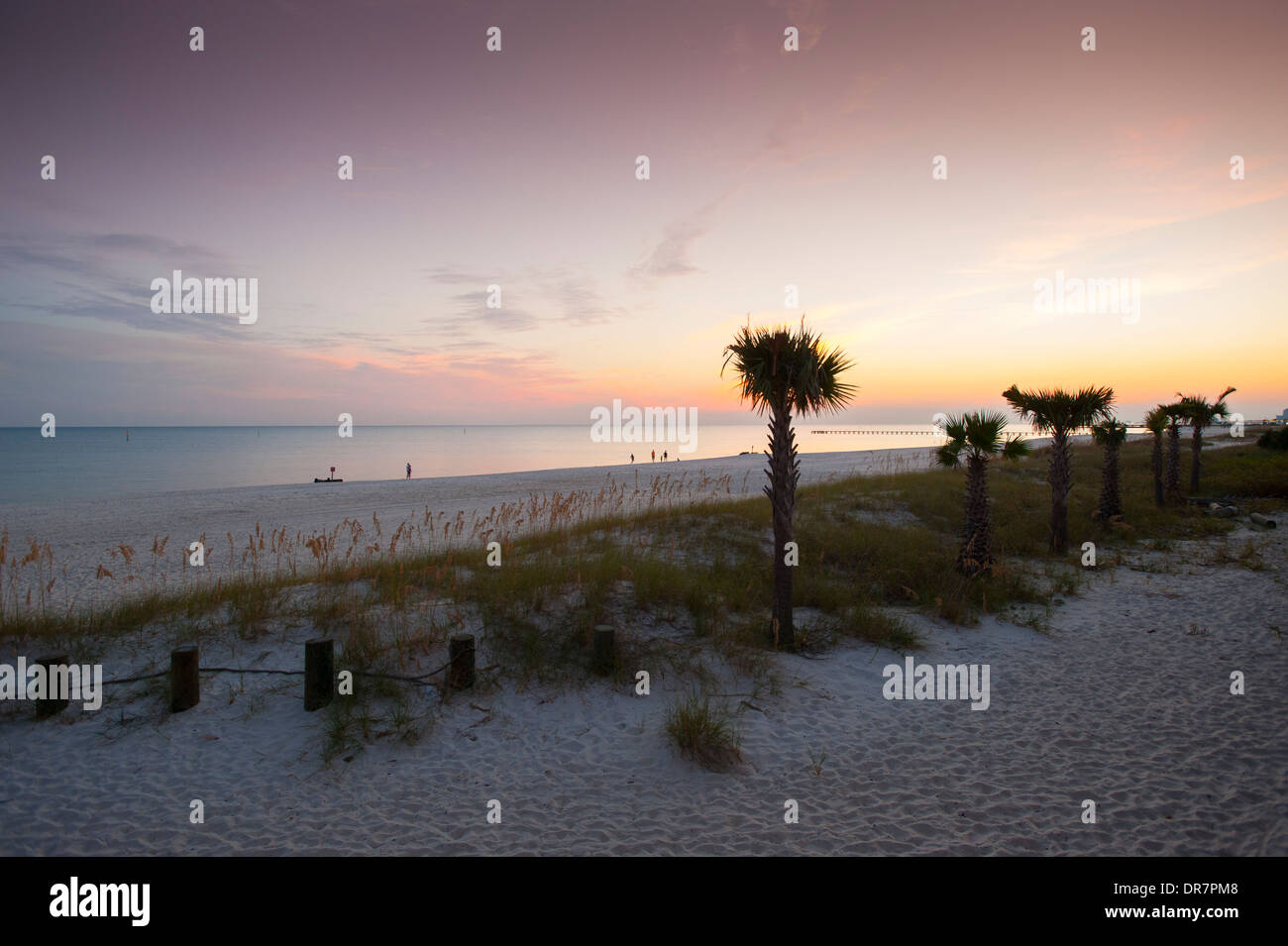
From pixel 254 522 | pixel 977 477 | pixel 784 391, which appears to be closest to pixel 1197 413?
pixel 977 477

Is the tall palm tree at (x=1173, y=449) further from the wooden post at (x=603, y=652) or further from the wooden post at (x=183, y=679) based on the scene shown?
the wooden post at (x=183, y=679)

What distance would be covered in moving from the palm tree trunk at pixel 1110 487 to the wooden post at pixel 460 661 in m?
19.9

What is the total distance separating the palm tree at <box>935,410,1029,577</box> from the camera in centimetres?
1274

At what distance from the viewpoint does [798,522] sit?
15719 mm

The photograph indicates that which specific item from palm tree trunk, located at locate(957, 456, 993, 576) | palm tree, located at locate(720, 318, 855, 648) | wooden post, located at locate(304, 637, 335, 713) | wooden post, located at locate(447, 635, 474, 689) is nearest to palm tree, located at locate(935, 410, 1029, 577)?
palm tree trunk, located at locate(957, 456, 993, 576)

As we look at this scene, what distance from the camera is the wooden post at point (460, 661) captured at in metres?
7.03

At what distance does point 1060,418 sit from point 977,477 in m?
4.82

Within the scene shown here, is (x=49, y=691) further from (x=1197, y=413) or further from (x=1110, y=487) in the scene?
(x=1197, y=413)

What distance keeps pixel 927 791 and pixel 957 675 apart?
3199 millimetres

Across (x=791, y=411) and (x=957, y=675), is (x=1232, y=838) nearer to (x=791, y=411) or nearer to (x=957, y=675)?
(x=957, y=675)

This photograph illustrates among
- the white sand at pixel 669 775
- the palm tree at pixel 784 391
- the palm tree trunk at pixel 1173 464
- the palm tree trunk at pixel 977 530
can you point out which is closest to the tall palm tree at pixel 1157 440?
the palm tree trunk at pixel 1173 464

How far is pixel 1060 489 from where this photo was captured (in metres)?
15.8

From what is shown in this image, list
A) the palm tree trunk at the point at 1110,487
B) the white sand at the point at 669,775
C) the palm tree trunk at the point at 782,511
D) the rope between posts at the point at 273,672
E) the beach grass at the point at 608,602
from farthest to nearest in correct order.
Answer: the palm tree trunk at the point at 1110,487, the palm tree trunk at the point at 782,511, the beach grass at the point at 608,602, the rope between posts at the point at 273,672, the white sand at the point at 669,775
